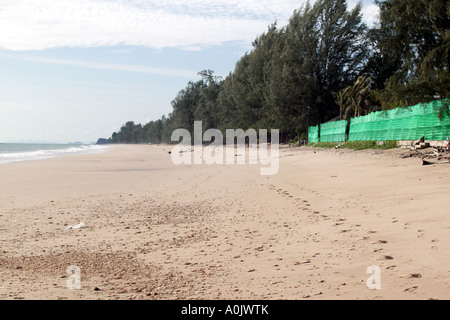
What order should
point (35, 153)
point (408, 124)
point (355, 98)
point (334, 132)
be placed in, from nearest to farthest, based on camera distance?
point (408, 124) < point (334, 132) < point (355, 98) < point (35, 153)

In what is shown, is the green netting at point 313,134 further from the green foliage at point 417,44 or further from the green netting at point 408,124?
the green foliage at point 417,44

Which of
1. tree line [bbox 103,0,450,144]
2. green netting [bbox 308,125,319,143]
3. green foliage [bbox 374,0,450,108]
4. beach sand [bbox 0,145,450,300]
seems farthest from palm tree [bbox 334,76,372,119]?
beach sand [bbox 0,145,450,300]

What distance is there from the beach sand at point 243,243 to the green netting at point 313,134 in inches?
1110

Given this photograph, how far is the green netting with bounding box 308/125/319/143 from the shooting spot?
38.4 m

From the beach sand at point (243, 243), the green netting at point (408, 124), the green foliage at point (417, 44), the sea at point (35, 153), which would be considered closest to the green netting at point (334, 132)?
the green netting at point (408, 124)

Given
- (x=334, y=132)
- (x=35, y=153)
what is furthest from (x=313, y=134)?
(x=35, y=153)

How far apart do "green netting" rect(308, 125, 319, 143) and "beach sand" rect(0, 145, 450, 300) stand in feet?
92.5

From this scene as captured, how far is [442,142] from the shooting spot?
1521cm

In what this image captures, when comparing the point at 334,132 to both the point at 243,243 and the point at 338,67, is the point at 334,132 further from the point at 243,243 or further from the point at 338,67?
the point at 243,243

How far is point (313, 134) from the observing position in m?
39.7

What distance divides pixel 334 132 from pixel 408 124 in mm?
14393

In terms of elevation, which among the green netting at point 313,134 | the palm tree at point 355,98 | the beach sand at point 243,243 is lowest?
the beach sand at point 243,243

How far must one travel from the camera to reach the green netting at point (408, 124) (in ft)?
52.9
